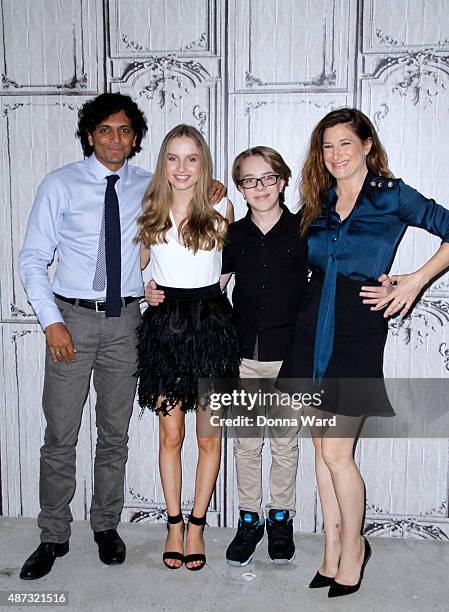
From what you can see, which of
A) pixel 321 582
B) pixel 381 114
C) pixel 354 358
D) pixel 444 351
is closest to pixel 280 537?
pixel 321 582

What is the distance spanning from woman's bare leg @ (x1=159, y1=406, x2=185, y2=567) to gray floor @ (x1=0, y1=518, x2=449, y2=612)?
13cm

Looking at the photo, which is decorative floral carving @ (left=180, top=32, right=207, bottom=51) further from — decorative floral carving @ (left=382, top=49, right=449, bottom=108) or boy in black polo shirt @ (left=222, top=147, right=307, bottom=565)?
decorative floral carving @ (left=382, top=49, right=449, bottom=108)

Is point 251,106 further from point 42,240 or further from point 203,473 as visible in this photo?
point 203,473

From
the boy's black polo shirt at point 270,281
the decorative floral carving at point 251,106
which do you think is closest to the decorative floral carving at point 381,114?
the decorative floral carving at point 251,106

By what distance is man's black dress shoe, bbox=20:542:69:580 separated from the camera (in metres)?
2.67

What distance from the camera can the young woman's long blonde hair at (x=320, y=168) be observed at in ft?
7.98

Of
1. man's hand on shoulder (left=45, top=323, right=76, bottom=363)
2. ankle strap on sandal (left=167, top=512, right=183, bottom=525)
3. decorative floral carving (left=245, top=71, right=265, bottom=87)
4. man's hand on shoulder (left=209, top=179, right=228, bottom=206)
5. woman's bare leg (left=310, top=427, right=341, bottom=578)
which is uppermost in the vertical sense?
decorative floral carving (left=245, top=71, right=265, bottom=87)

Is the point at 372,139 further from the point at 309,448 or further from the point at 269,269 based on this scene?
the point at 309,448

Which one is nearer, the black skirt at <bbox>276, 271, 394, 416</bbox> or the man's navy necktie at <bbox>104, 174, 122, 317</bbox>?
the black skirt at <bbox>276, 271, 394, 416</bbox>

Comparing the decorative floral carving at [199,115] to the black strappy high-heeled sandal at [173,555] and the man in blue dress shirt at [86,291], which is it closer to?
the man in blue dress shirt at [86,291]

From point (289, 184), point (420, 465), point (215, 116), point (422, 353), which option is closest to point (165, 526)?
point (420, 465)

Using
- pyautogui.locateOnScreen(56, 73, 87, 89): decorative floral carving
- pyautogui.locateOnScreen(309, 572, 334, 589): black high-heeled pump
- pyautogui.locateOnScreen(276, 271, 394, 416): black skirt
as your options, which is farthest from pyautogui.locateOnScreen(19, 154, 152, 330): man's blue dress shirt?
pyautogui.locateOnScreen(309, 572, 334, 589): black high-heeled pump

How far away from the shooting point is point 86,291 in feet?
8.90

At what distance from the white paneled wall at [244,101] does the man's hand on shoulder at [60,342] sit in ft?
1.86
